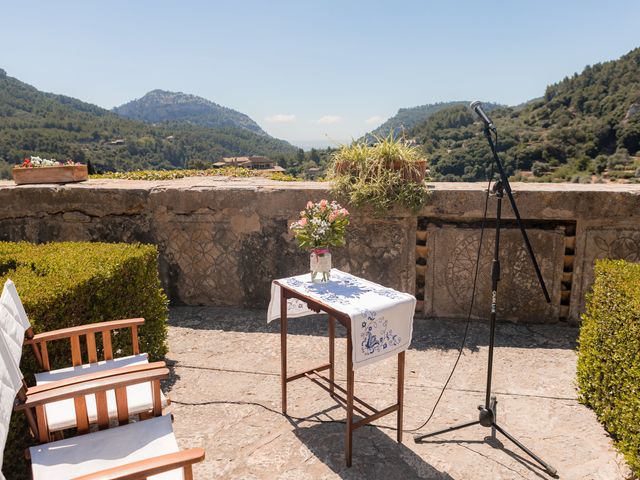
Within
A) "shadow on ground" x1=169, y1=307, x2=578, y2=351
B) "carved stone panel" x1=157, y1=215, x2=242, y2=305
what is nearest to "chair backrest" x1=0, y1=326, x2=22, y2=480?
"shadow on ground" x1=169, y1=307, x2=578, y2=351

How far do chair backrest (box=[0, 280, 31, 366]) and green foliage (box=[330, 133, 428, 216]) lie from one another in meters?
2.74

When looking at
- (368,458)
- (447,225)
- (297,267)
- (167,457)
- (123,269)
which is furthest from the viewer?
(297,267)

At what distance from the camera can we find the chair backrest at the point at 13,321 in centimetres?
192

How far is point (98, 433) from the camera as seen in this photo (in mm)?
2008

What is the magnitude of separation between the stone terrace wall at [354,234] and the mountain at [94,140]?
107 ft

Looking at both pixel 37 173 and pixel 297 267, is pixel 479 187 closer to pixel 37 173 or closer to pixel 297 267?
pixel 297 267

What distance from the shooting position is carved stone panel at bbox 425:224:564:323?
4211 millimetres

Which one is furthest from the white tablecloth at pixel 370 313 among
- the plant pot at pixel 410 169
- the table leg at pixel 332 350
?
the plant pot at pixel 410 169

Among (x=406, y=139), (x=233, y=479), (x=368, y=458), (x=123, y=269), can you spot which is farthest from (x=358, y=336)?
(x=406, y=139)

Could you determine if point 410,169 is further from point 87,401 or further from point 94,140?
point 94,140

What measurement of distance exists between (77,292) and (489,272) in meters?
3.32

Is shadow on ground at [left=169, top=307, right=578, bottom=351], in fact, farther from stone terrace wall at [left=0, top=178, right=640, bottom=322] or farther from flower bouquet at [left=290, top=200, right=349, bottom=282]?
flower bouquet at [left=290, top=200, right=349, bottom=282]

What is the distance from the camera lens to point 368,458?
2504 mm

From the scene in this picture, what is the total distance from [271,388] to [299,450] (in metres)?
0.73
